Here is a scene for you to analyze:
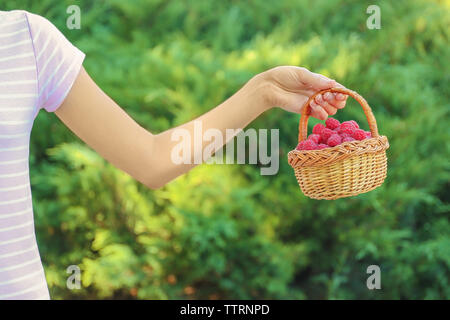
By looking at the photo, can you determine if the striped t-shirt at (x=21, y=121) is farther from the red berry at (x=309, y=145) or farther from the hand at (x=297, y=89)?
the red berry at (x=309, y=145)

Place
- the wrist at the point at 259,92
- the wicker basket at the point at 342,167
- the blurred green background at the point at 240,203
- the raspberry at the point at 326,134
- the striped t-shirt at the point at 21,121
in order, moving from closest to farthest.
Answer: the striped t-shirt at the point at 21,121
the wrist at the point at 259,92
the wicker basket at the point at 342,167
the raspberry at the point at 326,134
the blurred green background at the point at 240,203

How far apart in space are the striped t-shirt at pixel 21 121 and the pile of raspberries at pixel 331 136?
2.32 feet

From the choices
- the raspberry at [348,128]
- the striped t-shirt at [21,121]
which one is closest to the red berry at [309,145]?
the raspberry at [348,128]

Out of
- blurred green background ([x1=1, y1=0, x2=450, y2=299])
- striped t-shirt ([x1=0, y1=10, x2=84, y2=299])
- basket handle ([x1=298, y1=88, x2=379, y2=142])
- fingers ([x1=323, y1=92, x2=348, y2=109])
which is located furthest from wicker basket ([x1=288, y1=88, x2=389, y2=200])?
blurred green background ([x1=1, y1=0, x2=450, y2=299])

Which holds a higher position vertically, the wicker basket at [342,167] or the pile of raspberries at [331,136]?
the pile of raspberries at [331,136]

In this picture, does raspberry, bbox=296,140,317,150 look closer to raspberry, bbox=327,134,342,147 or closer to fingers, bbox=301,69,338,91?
raspberry, bbox=327,134,342,147

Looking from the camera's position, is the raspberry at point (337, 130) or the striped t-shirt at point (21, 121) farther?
the raspberry at point (337, 130)

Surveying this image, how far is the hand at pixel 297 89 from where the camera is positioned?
4.04 feet

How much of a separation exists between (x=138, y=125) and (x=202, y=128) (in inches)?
4.8

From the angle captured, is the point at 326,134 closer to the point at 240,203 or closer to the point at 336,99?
the point at 336,99

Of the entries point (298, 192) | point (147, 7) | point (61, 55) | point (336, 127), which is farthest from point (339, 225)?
point (61, 55)

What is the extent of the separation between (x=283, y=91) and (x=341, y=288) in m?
1.93

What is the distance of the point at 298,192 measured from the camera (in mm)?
2842

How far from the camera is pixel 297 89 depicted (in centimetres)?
129
